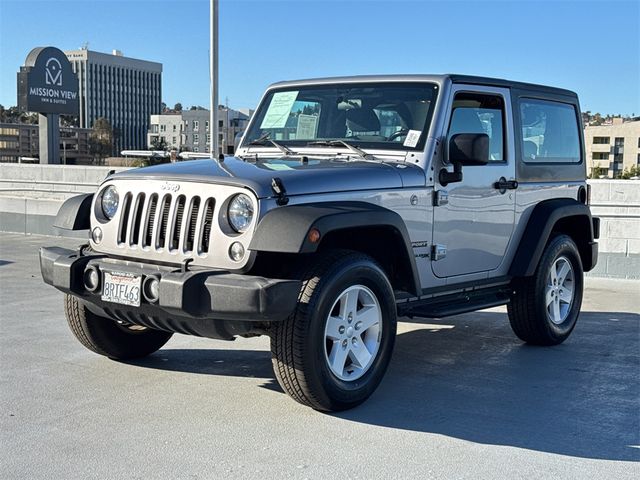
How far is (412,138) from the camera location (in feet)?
18.9

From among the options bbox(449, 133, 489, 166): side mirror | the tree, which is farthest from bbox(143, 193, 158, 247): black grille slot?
the tree

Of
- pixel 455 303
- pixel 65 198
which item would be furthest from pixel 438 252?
pixel 65 198

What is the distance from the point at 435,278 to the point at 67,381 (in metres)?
2.59

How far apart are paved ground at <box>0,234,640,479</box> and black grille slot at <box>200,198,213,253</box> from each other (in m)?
0.99

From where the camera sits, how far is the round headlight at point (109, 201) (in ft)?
17.4

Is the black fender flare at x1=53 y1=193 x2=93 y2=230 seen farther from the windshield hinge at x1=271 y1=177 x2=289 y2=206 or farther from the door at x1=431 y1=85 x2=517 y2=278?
the door at x1=431 y1=85 x2=517 y2=278

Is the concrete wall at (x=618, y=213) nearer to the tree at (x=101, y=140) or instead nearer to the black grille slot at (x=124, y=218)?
the black grille slot at (x=124, y=218)

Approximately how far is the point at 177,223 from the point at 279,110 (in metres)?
1.98

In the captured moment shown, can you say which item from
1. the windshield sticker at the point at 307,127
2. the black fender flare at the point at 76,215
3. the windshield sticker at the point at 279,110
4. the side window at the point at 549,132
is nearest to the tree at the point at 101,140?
the side window at the point at 549,132

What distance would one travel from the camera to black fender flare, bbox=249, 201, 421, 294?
14.4 ft

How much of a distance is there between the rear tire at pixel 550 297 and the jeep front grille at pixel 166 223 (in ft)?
10.1

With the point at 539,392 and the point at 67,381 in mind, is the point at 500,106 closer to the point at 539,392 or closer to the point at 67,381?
the point at 539,392

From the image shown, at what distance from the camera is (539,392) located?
5.52m

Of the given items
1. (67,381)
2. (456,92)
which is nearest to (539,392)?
(456,92)
